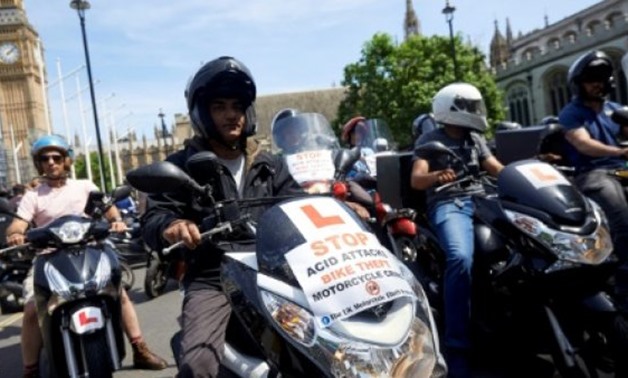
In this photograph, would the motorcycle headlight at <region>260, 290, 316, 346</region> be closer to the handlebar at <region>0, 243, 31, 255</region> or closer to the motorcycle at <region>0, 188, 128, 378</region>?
the motorcycle at <region>0, 188, 128, 378</region>

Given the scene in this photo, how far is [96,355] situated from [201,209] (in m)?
1.71

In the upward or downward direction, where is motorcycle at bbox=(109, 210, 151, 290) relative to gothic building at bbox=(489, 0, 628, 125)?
downward

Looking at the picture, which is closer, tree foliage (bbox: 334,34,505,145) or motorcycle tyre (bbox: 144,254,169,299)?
motorcycle tyre (bbox: 144,254,169,299)

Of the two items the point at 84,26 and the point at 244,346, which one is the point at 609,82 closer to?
the point at 244,346

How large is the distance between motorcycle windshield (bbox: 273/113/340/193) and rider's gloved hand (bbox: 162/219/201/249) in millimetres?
2206

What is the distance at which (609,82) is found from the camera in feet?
15.1

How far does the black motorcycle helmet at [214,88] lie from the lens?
298cm

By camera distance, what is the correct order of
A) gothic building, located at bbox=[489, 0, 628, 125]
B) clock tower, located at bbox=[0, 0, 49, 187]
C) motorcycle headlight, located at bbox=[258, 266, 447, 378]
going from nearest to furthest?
1. motorcycle headlight, located at bbox=[258, 266, 447, 378]
2. gothic building, located at bbox=[489, 0, 628, 125]
3. clock tower, located at bbox=[0, 0, 49, 187]

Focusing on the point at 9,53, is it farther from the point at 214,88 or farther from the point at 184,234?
the point at 184,234

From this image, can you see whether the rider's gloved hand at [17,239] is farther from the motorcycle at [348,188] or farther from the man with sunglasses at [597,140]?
the man with sunglasses at [597,140]

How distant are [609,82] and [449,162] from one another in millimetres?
1278

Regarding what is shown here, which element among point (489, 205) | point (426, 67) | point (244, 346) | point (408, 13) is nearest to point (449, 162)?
point (489, 205)

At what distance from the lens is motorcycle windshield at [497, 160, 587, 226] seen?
3389 millimetres

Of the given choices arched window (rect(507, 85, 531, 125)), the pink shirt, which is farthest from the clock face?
the pink shirt
